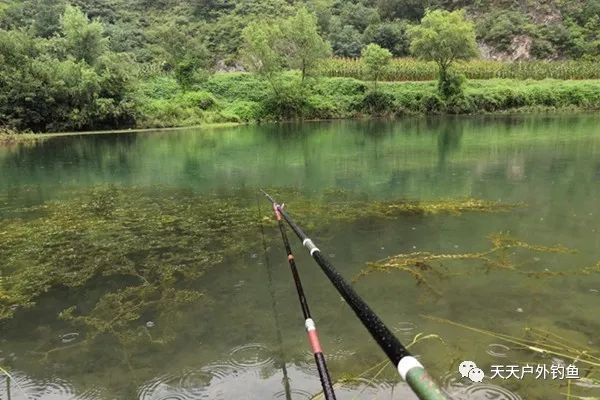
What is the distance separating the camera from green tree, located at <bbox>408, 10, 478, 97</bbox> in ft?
136

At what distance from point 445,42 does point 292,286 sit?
4124cm

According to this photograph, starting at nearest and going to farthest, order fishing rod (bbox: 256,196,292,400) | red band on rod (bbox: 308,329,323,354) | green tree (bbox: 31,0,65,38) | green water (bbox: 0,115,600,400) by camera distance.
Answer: red band on rod (bbox: 308,329,323,354), fishing rod (bbox: 256,196,292,400), green water (bbox: 0,115,600,400), green tree (bbox: 31,0,65,38)

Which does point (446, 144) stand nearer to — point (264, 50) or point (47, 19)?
point (264, 50)

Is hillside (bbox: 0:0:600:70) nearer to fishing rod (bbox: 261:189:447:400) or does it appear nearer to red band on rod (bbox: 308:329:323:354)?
→ red band on rod (bbox: 308:329:323:354)

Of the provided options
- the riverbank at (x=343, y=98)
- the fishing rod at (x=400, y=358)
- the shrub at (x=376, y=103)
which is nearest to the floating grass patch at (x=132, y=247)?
the fishing rod at (x=400, y=358)

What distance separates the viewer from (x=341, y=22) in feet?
246

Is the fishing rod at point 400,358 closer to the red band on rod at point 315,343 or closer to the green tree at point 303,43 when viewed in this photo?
the red band on rod at point 315,343

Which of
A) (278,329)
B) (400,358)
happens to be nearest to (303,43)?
(278,329)

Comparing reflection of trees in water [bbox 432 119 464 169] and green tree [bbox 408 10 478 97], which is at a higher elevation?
green tree [bbox 408 10 478 97]

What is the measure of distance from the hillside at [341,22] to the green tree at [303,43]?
15.7 m

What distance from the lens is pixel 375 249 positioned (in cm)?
703

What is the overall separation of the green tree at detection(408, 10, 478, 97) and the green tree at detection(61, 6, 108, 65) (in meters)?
27.3

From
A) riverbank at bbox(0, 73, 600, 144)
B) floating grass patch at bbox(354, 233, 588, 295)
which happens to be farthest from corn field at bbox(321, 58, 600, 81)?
floating grass patch at bbox(354, 233, 588, 295)

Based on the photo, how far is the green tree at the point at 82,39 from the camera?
3822 centimetres
